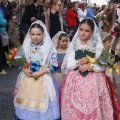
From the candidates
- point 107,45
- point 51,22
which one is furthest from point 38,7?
point 107,45

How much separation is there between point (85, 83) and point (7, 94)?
2660 millimetres

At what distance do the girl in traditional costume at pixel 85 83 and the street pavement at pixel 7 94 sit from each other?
1.29m

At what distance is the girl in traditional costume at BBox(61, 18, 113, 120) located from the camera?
4469 millimetres

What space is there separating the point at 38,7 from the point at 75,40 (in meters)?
4.24

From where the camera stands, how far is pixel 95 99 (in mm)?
4465

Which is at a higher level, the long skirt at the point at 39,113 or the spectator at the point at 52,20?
the spectator at the point at 52,20

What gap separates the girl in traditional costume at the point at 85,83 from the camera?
176 inches

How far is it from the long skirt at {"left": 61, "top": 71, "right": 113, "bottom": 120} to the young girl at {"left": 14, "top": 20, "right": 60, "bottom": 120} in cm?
17

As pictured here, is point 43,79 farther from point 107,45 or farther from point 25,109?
point 107,45

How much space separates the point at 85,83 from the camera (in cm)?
452

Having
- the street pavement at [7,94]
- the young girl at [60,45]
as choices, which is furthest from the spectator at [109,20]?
the young girl at [60,45]

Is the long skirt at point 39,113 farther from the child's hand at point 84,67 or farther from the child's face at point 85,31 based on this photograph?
the child's face at point 85,31

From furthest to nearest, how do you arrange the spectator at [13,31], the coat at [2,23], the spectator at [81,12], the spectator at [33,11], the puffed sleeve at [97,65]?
the spectator at [81,12], the spectator at [13,31], the spectator at [33,11], the coat at [2,23], the puffed sleeve at [97,65]

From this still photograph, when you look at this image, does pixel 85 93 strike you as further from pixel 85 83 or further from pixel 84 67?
pixel 84 67
